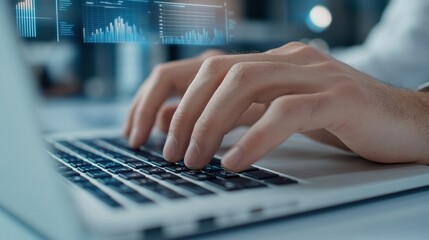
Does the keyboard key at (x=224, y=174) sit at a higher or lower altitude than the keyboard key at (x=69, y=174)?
lower


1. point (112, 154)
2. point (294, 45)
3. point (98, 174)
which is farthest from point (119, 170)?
point (294, 45)

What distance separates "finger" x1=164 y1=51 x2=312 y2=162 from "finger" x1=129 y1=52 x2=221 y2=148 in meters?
0.18

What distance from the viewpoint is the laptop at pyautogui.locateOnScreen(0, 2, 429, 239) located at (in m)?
0.26

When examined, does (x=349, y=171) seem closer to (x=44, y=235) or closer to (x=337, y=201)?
(x=337, y=201)

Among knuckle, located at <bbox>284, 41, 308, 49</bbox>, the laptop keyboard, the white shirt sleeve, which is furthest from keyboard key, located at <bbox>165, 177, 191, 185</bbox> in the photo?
the white shirt sleeve

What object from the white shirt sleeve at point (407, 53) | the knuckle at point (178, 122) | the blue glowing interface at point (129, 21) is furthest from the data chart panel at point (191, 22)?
the white shirt sleeve at point (407, 53)

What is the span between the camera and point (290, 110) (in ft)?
1.20

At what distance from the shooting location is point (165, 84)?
2.18 ft

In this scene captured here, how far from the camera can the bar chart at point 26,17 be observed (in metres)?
0.41

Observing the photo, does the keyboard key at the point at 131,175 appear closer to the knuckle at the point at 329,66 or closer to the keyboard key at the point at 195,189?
the keyboard key at the point at 195,189

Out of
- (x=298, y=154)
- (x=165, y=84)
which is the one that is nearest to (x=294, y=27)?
(x=165, y=84)

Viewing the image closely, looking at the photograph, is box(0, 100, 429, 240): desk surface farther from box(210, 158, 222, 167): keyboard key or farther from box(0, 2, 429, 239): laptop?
box(210, 158, 222, 167): keyboard key

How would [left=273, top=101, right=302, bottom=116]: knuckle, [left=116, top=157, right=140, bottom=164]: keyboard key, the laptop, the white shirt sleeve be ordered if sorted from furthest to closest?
the white shirt sleeve → [left=116, top=157, right=140, bottom=164]: keyboard key → [left=273, top=101, right=302, bottom=116]: knuckle → the laptop

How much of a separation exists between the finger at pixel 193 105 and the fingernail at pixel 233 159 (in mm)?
85
